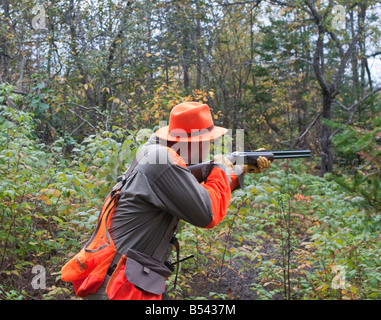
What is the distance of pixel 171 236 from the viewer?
216 centimetres

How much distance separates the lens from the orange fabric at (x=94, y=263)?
1.96m

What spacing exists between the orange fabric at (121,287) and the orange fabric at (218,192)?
494mm

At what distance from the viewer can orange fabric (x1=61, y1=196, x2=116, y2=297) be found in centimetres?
196

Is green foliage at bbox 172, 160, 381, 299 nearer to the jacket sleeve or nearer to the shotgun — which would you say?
the shotgun

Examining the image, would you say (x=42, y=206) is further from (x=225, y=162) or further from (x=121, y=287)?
(x=121, y=287)

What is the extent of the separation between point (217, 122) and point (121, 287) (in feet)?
38.1

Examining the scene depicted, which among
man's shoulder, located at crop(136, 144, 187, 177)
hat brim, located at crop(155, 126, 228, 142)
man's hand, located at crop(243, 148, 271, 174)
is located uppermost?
hat brim, located at crop(155, 126, 228, 142)

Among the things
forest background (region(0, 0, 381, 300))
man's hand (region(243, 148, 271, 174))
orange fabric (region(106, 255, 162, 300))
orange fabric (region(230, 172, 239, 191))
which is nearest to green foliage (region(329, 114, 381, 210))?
forest background (region(0, 0, 381, 300))

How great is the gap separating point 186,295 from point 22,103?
19.2ft

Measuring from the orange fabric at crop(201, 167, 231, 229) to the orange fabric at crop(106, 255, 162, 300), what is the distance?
494mm

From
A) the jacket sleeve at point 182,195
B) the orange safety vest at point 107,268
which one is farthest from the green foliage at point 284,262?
the orange safety vest at point 107,268

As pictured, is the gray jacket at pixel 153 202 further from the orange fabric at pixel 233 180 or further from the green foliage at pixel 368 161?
the green foliage at pixel 368 161

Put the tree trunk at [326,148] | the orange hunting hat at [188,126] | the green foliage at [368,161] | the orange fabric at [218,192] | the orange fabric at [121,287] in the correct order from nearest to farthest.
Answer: the orange fabric at [121,287], the orange fabric at [218,192], the orange hunting hat at [188,126], the green foliage at [368,161], the tree trunk at [326,148]

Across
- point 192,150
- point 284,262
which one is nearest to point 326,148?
point 284,262
